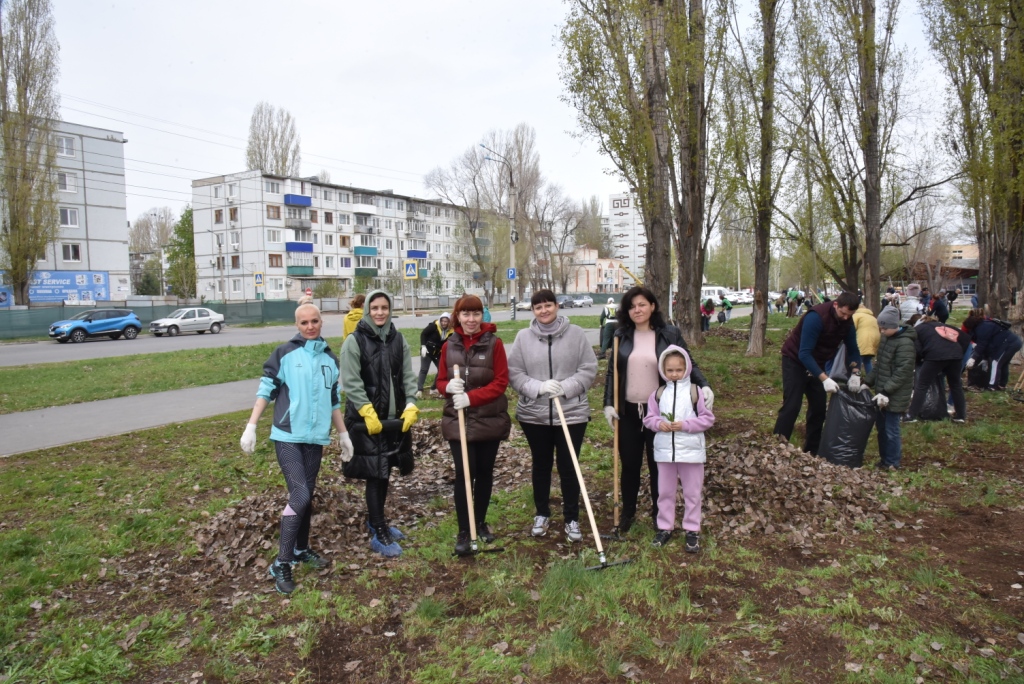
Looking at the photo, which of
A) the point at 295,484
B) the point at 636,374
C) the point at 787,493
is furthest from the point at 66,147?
the point at 787,493

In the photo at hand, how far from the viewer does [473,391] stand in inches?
192

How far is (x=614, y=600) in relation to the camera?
13.9ft

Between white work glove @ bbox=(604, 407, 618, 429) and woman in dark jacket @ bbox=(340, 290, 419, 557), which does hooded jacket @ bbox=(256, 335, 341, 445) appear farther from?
white work glove @ bbox=(604, 407, 618, 429)

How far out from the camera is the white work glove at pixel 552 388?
191 inches

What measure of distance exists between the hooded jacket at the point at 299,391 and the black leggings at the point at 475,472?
3.19 feet

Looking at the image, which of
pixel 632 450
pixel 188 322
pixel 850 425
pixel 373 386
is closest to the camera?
pixel 373 386

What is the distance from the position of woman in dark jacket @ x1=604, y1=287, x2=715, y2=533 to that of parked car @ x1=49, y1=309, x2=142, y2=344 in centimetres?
3119

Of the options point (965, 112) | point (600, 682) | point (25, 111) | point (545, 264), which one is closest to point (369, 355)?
Answer: point (600, 682)

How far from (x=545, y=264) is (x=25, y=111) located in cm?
4609

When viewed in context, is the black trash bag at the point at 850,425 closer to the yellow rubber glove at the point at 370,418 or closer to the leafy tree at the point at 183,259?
the yellow rubber glove at the point at 370,418

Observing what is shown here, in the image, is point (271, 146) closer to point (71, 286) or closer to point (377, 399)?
point (71, 286)

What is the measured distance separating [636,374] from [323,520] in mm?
2700

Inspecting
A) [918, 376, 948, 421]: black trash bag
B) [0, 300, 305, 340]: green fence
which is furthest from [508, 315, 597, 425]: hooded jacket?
[0, 300, 305, 340]: green fence

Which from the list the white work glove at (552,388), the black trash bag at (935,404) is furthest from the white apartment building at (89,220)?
the black trash bag at (935,404)
